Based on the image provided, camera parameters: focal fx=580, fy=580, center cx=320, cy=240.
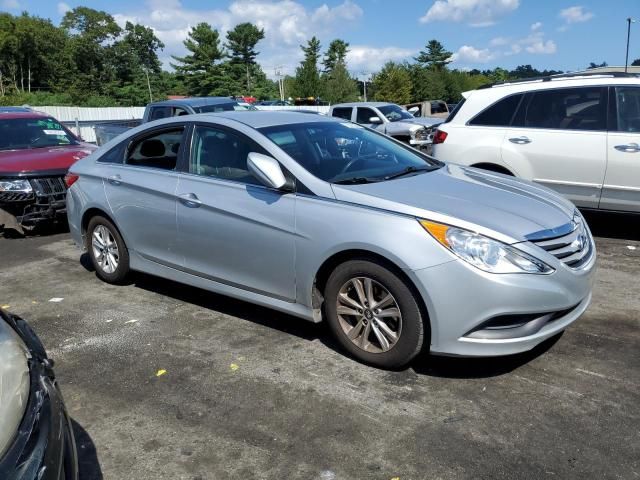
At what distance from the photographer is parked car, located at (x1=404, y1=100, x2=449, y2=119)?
26172 millimetres

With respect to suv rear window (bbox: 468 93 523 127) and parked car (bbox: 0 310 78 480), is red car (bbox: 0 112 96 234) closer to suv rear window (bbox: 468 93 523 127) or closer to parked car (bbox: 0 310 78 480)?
suv rear window (bbox: 468 93 523 127)

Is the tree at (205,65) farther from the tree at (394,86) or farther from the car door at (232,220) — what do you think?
the car door at (232,220)

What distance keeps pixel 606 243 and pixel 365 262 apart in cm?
411

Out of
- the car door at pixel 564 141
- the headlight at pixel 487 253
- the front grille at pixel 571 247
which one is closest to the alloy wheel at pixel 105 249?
the headlight at pixel 487 253

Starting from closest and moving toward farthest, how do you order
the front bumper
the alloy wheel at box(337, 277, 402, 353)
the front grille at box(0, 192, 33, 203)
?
the front bumper
the alloy wheel at box(337, 277, 402, 353)
the front grille at box(0, 192, 33, 203)

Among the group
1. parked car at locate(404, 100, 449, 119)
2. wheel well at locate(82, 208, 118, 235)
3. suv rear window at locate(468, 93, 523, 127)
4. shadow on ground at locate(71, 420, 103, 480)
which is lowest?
shadow on ground at locate(71, 420, 103, 480)

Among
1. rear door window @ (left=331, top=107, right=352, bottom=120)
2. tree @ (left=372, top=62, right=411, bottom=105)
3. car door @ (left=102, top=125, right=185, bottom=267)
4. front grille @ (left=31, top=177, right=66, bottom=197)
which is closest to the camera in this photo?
car door @ (left=102, top=125, right=185, bottom=267)

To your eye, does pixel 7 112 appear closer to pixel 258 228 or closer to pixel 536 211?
pixel 258 228

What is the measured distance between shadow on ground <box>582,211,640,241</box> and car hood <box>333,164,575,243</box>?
2990 mm

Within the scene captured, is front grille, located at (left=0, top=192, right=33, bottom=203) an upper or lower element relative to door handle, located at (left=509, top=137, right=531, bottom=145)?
lower

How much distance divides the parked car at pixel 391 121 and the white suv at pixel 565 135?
25.4 ft

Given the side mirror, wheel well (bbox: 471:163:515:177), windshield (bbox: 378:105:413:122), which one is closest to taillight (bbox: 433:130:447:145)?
wheel well (bbox: 471:163:515:177)

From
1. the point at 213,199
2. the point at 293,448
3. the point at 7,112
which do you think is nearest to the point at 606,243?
the point at 213,199

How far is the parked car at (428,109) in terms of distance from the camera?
26.2 metres
